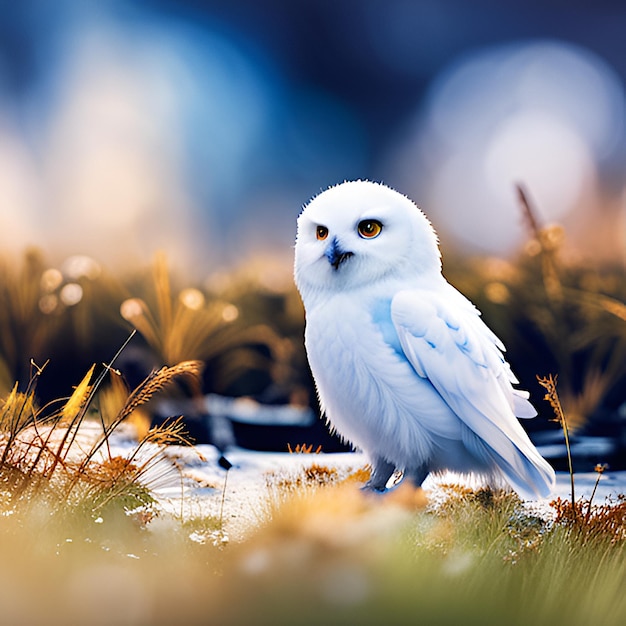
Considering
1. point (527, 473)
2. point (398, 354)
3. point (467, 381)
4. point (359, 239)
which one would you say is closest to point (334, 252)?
point (359, 239)

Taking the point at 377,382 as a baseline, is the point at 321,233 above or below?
above

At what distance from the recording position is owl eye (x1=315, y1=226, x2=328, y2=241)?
1.39 meters

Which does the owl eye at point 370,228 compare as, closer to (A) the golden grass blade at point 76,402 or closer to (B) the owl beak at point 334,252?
(B) the owl beak at point 334,252

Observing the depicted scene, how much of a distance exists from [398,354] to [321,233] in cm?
26

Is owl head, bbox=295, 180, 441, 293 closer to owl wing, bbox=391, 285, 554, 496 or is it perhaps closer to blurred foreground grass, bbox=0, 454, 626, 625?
owl wing, bbox=391, 285, 554, 496

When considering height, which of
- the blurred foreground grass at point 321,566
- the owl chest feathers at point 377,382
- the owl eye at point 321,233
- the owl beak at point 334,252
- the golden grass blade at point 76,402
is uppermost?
the owl eye at point 321,233

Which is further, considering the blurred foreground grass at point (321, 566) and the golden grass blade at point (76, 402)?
the golden grass blade at point (76, 402)

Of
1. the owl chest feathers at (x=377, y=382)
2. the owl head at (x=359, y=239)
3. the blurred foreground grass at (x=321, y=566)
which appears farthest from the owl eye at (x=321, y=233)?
the blurred foreground grass at (x=321, y=566)

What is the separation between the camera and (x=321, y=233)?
1.40 meters

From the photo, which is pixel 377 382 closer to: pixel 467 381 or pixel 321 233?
pixel 467 381

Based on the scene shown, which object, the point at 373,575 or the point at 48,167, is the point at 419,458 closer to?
the point at 373,575

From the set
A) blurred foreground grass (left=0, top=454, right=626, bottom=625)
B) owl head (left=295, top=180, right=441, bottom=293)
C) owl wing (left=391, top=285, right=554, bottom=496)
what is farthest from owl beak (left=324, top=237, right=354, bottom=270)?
blurred foreground grass (left=0, top=454, right=626, bottom=625)

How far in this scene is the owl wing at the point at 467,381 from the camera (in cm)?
134

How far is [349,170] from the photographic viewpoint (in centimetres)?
242
